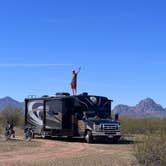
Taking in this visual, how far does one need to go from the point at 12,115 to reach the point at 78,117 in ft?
100

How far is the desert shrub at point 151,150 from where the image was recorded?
1922 cm

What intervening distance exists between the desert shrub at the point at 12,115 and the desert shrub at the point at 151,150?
46940 millimetres

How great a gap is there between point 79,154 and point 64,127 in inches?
456

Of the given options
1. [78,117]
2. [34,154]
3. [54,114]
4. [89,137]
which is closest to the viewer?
[34,154]

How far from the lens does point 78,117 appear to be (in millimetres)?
38531

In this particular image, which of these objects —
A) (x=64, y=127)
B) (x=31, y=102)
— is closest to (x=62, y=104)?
(x=64, y=127)

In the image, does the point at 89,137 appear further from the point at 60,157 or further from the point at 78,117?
the point at 60,157

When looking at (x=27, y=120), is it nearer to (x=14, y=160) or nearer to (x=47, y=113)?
(x=47, y=113)

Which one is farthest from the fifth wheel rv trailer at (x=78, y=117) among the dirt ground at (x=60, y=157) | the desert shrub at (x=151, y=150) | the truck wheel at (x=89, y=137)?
the desert shrub at (x=151, y=150)

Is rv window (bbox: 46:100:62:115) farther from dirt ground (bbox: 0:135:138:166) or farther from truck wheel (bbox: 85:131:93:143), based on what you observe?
dirt ground (bbox: 0:135:138:166)

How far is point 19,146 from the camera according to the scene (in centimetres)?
3338

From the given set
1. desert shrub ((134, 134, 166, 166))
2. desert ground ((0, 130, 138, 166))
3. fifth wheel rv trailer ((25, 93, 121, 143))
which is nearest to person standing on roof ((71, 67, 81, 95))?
fifth wheel rv trailer ((25, 93, 121, 143))

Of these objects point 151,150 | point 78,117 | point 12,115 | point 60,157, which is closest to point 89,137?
point 78,117

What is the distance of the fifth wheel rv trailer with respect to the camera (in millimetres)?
37250
